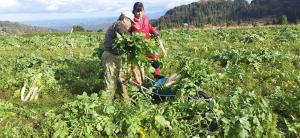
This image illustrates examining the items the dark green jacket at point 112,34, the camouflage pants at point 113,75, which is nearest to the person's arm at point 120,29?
the dark green jacket at point 112,34

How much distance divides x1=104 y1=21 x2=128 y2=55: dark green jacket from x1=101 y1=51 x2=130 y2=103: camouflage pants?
0.42 feet

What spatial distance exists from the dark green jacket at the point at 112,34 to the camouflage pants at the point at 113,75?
0.13m

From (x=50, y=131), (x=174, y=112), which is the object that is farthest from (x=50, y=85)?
(x=174, y=112)

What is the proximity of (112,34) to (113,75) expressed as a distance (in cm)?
94

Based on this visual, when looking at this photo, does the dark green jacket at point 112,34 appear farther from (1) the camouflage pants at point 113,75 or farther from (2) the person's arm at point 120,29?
(1) the camouflage pants at point 113,75

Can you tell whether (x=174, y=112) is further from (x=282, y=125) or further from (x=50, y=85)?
(x=50, y=85)

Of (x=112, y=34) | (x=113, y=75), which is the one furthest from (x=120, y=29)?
(x=113, y=75)

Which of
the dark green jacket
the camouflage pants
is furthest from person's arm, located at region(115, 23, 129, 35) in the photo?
the camouflage pants

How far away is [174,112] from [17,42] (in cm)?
2336

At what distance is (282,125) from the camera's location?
26.7 feet

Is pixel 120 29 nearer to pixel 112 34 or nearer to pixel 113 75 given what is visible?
pixel 112 34

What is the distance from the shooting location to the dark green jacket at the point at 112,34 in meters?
9.38

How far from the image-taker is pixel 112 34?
966 cm

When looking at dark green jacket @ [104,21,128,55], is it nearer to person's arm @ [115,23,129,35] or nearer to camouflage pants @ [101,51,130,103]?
person's arm @ [115,23,129,35]
